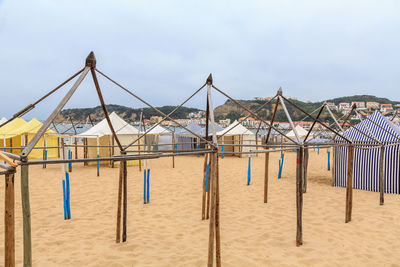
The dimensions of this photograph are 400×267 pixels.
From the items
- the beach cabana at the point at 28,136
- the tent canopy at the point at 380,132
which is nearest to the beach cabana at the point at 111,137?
the beach cabana at the point at 28,136

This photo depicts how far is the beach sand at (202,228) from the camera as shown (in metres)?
5.13

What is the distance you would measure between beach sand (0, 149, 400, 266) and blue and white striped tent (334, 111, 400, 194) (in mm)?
544

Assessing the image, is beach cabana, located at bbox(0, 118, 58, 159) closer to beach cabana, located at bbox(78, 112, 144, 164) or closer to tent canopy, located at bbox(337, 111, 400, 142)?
beach cabana, located at bbox(78, 112, 144, 164)

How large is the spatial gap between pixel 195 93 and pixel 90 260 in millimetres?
4088

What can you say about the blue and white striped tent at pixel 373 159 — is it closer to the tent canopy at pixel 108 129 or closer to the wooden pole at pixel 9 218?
the wooden pole at pixel 9 218

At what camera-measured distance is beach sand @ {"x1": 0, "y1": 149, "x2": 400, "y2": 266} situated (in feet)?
16.8

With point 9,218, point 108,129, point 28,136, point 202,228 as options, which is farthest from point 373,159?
point 28,136

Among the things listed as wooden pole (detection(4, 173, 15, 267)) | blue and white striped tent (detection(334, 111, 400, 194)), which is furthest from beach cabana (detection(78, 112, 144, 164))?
wooden pole (detection(4, 173, 15, 267))

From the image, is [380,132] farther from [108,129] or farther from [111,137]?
[111,137]

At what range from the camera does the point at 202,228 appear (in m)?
6.57

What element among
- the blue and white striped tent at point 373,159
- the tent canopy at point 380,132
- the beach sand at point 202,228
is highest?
the tent canopy at point 380,132

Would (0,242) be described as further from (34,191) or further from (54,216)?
(34,191)

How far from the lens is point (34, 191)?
33.3 feet

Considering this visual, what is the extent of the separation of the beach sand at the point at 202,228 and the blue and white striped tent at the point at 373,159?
1.78ft
